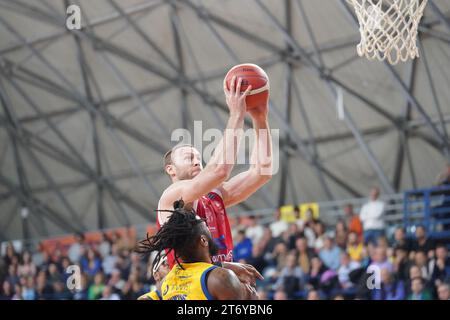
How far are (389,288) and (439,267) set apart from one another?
28.2 inches

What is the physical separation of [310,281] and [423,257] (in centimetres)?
193

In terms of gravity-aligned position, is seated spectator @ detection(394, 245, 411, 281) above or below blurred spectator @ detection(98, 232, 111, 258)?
below

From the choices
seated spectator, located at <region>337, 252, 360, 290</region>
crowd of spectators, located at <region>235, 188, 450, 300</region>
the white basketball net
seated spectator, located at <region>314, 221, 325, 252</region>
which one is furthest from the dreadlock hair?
seated spectator, located at <region>314, 221, 325, 252</region>

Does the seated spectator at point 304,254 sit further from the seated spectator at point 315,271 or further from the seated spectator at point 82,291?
the seated spectator at point 82,291

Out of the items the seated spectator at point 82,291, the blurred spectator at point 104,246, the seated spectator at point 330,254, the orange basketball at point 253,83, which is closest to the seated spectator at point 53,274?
the seated spectator at point 82,291

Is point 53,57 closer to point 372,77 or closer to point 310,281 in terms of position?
point 372,77

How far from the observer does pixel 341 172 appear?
17203mm

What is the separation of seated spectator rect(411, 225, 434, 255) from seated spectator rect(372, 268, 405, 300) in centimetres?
74

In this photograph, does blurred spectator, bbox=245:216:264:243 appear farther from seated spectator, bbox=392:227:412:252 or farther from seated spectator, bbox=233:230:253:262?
seated spectator, bbox=392:227:412:252

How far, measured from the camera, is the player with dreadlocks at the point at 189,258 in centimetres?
477

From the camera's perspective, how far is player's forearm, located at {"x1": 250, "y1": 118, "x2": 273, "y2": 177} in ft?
19.1
